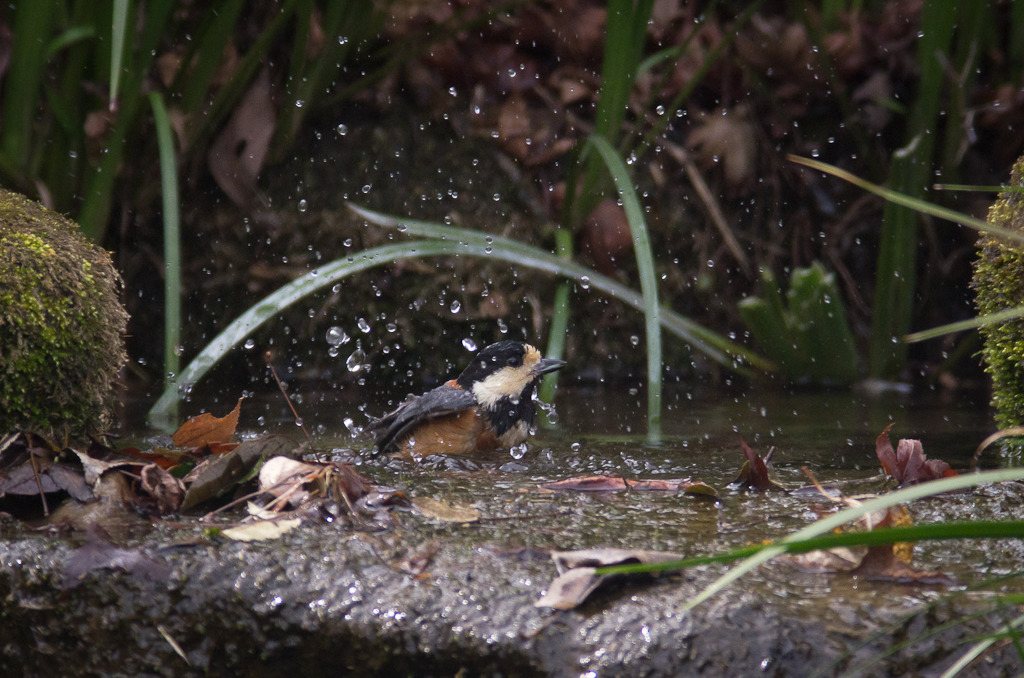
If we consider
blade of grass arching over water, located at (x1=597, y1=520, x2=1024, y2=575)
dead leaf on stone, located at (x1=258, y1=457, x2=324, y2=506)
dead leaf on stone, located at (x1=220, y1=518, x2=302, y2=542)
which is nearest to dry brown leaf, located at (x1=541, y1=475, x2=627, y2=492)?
dead leaf on stone, located at (x1=258, y1=457, x2=324, y2=506)

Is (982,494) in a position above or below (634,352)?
above

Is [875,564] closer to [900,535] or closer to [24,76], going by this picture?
[900,535]

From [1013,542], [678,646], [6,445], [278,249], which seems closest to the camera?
[678,646]

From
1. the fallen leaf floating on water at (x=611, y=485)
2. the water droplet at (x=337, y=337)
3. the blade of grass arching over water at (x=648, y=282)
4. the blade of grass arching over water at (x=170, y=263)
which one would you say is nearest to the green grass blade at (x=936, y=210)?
the fallen leaf floating on water at (x=611, y=485)

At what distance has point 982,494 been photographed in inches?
83.6

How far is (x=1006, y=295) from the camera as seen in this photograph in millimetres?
2367

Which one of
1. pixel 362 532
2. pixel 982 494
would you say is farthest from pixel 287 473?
pixel 982 494

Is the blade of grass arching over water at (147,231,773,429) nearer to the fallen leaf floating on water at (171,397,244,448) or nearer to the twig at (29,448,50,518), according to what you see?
the fallen leaf floating on water at (171,397,244,448)

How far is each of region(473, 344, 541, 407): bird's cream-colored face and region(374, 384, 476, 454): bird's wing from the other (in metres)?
0.04

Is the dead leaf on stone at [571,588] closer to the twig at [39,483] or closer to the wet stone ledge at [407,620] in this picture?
the wet stone ledge at [407,620]

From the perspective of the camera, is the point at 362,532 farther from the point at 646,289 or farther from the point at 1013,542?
the point at 646,289

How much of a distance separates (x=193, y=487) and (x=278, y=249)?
3063 millimetres

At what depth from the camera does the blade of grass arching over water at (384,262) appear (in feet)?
10.5

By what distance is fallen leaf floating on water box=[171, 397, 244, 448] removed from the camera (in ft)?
8.57
